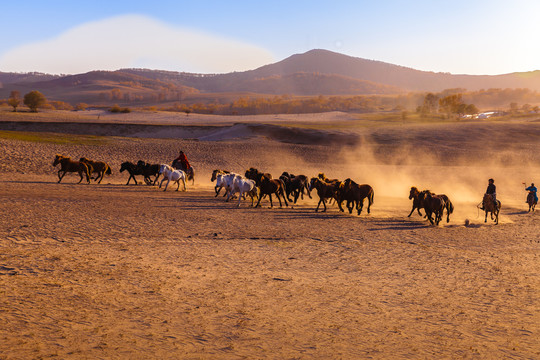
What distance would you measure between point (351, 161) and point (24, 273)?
1390 inches

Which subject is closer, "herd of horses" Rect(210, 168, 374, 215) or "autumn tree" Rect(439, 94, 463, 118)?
"herd of horses" Rect(210, 168, 374, 215)

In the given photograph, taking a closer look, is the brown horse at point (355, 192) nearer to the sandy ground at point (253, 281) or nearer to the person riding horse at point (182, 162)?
the sandy ground at point (253, 281)

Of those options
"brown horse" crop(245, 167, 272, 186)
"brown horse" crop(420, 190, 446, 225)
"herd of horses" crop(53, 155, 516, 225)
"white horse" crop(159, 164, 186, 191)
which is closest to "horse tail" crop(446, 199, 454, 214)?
"herd of horses" crop(53, 155, 516, 225)

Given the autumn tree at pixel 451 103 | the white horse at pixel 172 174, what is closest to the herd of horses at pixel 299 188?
the white horse at pixel 172 174

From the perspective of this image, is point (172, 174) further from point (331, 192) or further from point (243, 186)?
point (331, 192)

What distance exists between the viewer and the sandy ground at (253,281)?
7.30 metres

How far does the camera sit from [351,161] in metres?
42.8

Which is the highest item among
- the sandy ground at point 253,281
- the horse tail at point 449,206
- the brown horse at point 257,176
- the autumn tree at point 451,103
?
the autumn tree at point 451,103

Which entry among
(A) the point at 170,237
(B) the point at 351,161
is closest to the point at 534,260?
(A) the point at 170,237

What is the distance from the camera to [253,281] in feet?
34.0

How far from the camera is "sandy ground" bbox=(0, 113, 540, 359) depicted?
730 centimetres

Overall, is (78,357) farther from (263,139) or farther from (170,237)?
(263,139)

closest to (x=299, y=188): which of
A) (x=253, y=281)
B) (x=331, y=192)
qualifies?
(x=331, y=192)

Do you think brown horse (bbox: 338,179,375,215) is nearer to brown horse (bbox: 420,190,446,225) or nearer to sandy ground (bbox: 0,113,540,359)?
sandy ground (bbox: 0,113,540,359)
